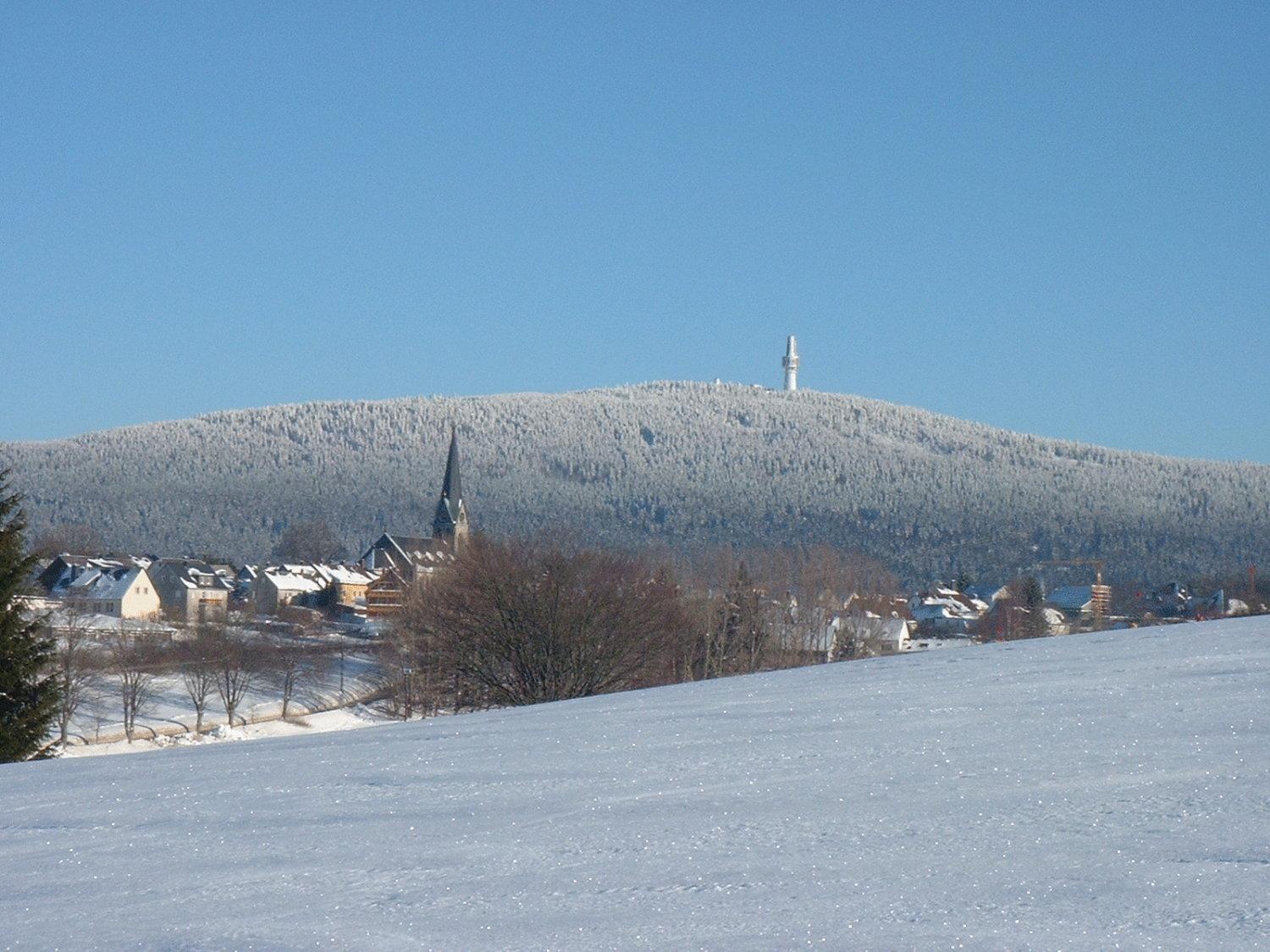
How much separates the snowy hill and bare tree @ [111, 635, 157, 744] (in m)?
71.4

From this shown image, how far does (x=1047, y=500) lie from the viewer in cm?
15862

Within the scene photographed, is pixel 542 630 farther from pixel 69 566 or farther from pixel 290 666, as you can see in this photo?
pixel 69 566

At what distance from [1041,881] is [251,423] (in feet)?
662

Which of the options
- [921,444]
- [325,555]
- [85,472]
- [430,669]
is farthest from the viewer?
[921,444]

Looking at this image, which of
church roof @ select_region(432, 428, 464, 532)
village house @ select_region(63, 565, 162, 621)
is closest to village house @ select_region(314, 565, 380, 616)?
church roof @ select_region(432, 428, 464, 532)

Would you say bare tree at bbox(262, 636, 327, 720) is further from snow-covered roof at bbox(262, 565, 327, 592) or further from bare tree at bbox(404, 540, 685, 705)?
snow-covered roof at bbox(262, 565, 327, 592)

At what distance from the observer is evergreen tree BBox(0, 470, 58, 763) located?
63.2ft

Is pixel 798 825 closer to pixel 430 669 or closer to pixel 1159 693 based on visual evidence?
pixel 1159 693

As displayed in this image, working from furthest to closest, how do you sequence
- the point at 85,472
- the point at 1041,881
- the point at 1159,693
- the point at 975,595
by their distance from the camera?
the point at 85,472
the point at 975,595
the point at 1159,693
the point at 1041,881

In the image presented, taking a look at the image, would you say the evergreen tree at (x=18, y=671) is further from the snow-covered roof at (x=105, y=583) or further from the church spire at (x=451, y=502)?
the church spire at (x=451, y=502)

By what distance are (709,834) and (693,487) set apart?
547ft

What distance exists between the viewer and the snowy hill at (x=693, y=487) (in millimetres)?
139500

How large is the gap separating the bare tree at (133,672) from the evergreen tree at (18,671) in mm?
24953

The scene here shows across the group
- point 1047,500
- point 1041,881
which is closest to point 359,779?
point 1041,881
